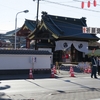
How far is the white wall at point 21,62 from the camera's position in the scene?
71.5ft

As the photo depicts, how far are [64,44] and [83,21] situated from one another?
24.5 ft

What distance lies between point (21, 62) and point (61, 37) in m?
13.2

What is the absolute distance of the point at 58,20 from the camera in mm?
38531

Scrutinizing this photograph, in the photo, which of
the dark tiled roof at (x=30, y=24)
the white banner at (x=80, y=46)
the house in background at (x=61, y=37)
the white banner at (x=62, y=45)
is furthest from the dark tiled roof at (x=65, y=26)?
the dark tiled roof at (x=30, y=24)

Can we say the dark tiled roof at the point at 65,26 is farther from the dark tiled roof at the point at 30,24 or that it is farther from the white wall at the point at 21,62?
the white wall at the point at 21,62

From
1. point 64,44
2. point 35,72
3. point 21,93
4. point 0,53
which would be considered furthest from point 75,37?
point 21,93

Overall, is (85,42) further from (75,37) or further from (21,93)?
(21,93)

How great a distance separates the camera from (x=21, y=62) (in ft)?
74.1

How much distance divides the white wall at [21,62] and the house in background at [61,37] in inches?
429

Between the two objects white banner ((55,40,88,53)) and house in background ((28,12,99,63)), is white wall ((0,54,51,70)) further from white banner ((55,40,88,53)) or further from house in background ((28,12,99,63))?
white banner ((55,40,88,53))

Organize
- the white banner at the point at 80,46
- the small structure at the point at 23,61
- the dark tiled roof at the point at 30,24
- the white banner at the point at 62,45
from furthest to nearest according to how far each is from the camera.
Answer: the dark tiled roof at the point at 30,24 → the white banner at the point at 80,46 → the white banner at the point at 62,45 → the small structure at the point at 23,61

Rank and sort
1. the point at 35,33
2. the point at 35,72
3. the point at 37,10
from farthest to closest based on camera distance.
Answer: the point at 35,33 → the point at 37,10 → the point at 35,72

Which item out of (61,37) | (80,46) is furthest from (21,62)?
(80,46)

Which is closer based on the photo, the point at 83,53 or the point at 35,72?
the point at 35,72
